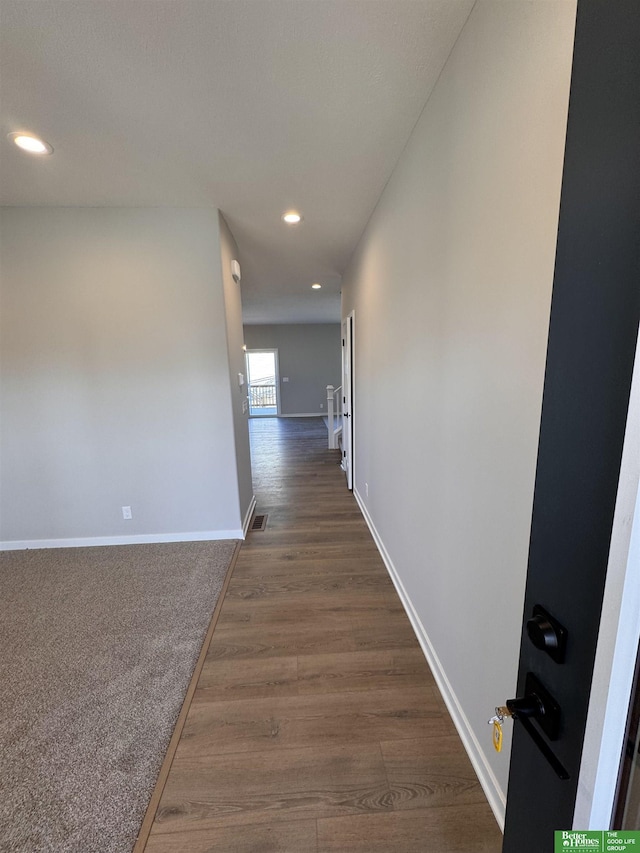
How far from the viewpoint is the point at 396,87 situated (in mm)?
1481

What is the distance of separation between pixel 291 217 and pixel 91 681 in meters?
3.18

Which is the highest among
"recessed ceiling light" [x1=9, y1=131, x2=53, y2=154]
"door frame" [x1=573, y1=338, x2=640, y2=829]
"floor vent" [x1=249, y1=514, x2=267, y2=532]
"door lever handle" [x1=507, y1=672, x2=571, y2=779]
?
"recessed ceiling light" [x1=9, y1=131, x2=53, y2=154]

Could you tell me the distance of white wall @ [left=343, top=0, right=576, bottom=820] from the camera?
0.89 m

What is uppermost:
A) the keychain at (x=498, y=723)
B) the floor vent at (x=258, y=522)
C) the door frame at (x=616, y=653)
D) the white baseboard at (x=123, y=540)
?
the door frame at (x=616, y=653)

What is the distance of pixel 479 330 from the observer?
1.18 metres

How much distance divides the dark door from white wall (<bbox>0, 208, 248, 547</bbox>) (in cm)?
260

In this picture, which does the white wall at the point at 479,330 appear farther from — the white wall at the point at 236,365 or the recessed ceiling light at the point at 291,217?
the white wall at the point at 236,365

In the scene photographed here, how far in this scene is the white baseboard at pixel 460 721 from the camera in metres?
1.15

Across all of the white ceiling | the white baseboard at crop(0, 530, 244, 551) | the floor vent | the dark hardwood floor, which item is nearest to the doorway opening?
the floor vent

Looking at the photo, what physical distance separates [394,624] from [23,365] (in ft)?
10.8

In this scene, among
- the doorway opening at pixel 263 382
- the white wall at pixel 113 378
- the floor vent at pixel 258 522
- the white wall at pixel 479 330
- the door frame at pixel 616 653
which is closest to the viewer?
the door frame at pixel 616 653

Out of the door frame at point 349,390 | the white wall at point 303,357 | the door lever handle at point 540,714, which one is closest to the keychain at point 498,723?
the door lever handle at point 540,714

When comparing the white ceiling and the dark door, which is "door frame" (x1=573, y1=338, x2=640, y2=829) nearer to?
the dark door

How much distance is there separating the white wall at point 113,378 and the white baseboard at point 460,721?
1.68m
